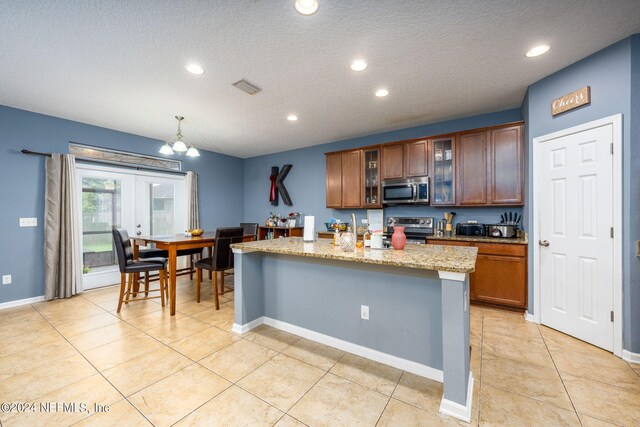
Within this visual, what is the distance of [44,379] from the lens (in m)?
1.96

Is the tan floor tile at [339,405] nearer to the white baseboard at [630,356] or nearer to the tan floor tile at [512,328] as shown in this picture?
the tan floor tile at [512,328]

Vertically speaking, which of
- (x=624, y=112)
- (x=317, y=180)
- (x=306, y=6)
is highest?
(x=306, y=6)

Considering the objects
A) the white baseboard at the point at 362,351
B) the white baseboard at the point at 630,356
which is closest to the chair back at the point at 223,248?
the white baseboard at the point at 362,351

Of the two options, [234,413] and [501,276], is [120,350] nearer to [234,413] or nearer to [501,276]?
[234,413]

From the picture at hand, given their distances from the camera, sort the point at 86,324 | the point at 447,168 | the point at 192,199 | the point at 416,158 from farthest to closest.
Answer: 1. the point at 192,199
2. the point at 416,158
3. the point at 447,168
4. the point at 86,324

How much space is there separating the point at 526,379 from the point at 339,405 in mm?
1412

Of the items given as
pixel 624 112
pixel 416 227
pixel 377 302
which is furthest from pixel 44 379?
pixel 624 112

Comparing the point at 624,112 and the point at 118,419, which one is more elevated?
the point at 624,112

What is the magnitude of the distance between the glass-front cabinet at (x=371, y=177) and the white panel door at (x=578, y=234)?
7.07ft

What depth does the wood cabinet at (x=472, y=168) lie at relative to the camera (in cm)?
360

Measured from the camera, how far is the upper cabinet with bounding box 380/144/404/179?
4.27 metres

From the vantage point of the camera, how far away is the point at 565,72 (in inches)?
102

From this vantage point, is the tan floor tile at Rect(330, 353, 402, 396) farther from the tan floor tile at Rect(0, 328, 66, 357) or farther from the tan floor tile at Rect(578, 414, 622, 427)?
the tan floor tile at Rect(0, 328, 66, 357)

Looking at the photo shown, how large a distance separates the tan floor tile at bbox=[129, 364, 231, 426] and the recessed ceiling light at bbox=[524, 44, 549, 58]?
3.67 meters
